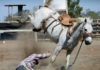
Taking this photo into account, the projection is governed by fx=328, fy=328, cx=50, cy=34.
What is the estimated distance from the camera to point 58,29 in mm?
9523

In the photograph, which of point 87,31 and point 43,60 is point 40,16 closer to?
point 43,60

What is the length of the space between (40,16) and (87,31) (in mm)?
2269

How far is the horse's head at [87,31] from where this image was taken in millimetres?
8375

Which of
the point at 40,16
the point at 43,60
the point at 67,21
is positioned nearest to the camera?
the point at 67,21

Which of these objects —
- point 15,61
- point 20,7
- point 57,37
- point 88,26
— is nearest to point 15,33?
point 20,7

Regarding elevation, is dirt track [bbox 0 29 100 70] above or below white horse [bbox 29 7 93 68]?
below

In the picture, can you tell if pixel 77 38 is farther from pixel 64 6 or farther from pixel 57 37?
pixel 64 6

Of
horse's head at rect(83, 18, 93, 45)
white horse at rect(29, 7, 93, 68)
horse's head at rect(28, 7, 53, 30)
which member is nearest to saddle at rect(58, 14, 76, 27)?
white horse at rect(29, 7, 93, 68)

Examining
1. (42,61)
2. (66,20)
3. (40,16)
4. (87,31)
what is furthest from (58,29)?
(42,61)

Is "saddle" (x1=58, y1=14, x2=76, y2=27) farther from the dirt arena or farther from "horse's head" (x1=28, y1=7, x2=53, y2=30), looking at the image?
the dirt arena

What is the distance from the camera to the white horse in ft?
28.0

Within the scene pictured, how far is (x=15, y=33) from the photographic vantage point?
1922cm

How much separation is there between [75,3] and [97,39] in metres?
7.42

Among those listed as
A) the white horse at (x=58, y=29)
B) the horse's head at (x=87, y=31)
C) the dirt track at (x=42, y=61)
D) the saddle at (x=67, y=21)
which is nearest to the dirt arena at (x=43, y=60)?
the dirt track at (x=42, y=61)
